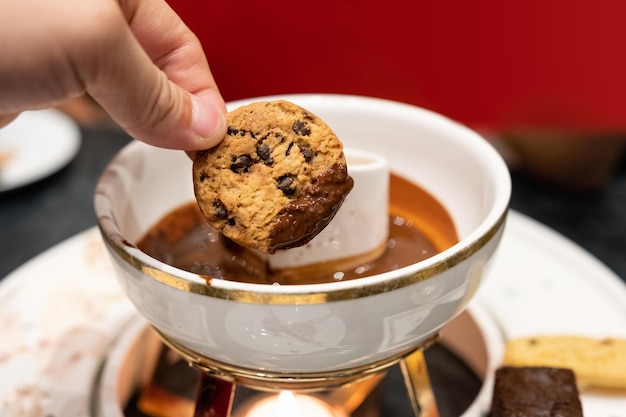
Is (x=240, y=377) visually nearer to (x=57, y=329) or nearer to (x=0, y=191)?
(x=57, y=329)

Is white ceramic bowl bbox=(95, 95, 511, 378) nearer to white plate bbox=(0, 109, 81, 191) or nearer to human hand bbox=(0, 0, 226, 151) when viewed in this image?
human hand bbox=(0, 0, 226, 151)

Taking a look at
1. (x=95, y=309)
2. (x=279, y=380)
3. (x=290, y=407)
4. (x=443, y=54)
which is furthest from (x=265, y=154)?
(x=443, y=54)

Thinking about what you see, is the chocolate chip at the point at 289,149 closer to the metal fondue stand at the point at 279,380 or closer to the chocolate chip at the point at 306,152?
the chocolate chip at the point at 306,152

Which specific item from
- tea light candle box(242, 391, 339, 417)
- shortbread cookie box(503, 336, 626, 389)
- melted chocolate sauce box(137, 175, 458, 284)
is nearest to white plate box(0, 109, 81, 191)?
melted chocolate sauce box(137, 175, 458, 284)

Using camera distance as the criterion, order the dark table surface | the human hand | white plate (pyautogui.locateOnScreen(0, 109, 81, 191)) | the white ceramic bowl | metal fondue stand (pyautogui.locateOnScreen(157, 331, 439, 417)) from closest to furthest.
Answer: the human hand < the white ceramic bowl < metal fondue stand (pyautogui.locateOnScreen(157, 331, 439, 417)) < the dark table surface < white plate (pyautogui.locateOnScreen(0, 109, 81, 191))

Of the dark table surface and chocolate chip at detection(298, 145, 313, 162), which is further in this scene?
the dark table surface

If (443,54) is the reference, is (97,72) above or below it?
above

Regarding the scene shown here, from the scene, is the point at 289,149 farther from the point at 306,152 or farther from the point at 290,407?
the point at 290,407
